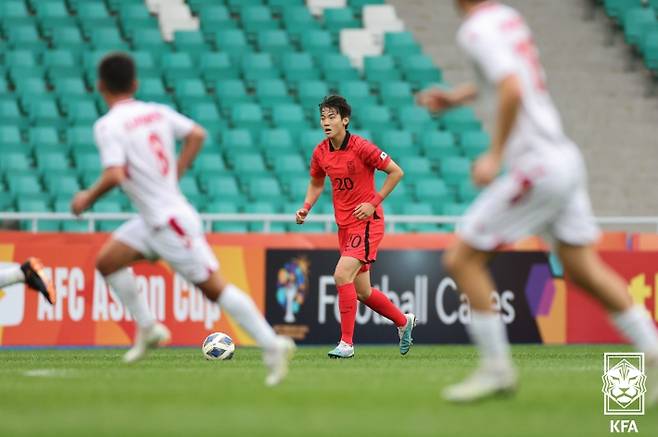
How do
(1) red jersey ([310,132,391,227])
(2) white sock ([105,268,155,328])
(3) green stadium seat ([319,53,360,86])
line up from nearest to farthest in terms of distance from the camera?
(2) white sock ([105,268,155,328]) < (1) red jersey ([310,132,391,227]) < (3) green stadium seat ([319,53,360,86])

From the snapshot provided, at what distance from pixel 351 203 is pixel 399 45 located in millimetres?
10896

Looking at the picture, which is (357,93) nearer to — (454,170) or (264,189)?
(454,170)

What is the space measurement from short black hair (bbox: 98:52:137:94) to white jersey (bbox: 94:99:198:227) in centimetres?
17

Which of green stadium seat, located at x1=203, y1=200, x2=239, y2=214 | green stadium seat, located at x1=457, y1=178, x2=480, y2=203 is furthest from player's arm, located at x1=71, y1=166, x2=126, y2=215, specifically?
green stadium seat, located at x1=457, y1=178, x2=480, y2=203

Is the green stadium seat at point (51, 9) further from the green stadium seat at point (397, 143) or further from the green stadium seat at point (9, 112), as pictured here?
→ the green stadium seat at point (397, 143)

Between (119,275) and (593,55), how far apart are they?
52.9 ft

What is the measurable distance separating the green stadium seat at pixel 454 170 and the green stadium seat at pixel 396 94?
168cm

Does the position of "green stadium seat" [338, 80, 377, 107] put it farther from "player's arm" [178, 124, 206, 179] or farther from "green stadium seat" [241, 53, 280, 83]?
"player's arm" [178, 124, 206, 179]

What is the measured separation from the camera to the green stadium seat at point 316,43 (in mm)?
21859

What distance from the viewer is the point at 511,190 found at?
6414 millimetres

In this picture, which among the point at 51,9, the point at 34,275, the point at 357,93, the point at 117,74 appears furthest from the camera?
A: the point at 51,9

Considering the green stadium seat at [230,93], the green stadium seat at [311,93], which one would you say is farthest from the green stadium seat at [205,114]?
the green stadium seat at [311,93]

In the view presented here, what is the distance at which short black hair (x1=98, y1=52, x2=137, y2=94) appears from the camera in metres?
7.83

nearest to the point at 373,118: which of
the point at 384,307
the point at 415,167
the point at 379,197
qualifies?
the point at 415,167
